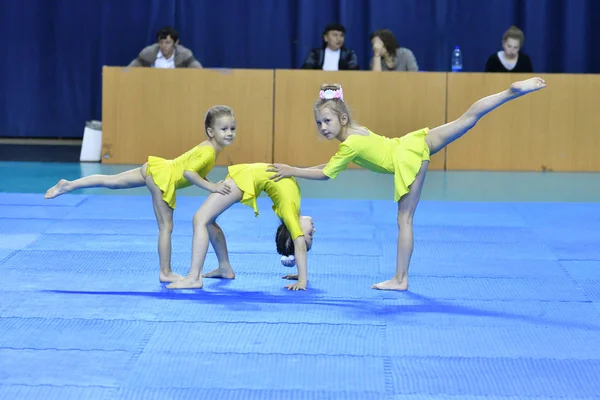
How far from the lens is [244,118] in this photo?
448 inches

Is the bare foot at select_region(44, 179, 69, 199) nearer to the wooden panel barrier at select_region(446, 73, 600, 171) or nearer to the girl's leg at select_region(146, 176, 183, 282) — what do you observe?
the girl's leg at select_region(146, 176, 183, 282)

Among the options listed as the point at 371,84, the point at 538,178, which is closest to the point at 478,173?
the point at 538,178

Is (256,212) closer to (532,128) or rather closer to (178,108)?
(178,108)

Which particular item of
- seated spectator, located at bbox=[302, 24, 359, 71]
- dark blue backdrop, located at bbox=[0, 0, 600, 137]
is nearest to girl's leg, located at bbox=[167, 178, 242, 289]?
seated spectator, located at bbox=[302, 24, 359, 71]

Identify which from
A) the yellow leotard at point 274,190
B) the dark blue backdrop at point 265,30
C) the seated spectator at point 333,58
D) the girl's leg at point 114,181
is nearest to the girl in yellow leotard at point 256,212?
the yellow leotard at point 274,190

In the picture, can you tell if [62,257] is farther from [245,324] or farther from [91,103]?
[91,103]

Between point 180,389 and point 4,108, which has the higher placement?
point 4,108

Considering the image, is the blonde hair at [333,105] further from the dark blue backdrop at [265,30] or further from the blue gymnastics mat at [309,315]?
the dark blue backdrop at [265,30]

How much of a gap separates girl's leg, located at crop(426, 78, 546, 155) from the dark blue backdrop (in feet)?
26.9

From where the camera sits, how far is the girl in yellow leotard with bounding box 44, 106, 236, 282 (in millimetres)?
5512

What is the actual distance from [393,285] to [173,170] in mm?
1427

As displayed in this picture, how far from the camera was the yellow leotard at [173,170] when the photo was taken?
5.55m

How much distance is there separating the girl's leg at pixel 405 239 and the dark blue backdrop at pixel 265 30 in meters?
8.29

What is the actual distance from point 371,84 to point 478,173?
1.61 meters
